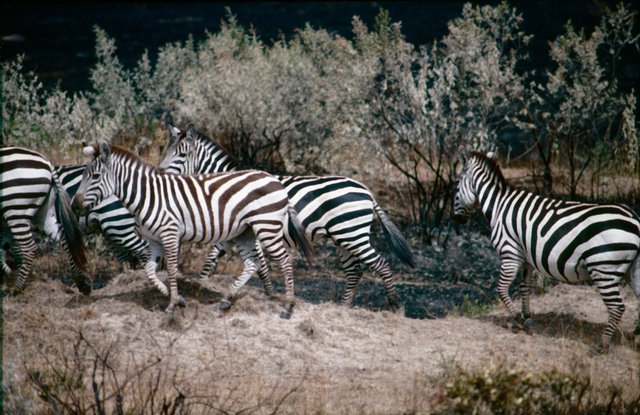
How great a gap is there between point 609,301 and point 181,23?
64.2ft

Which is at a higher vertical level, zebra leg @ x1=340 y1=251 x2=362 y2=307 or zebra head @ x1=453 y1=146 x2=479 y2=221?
zebra head @ x1=453 y1=146 x2=479 y2=221

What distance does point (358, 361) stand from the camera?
7.76 m

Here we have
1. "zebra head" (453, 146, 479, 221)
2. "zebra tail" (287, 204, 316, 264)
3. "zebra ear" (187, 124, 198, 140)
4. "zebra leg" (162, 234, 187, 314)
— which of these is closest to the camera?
"zebra leg" (162, 234, 187, 314)

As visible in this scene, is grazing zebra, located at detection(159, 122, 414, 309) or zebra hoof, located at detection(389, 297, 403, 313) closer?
grazing zebra, located at detection(159, 122, 414, 309)

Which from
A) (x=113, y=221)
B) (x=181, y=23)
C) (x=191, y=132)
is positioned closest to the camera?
(x=113, y=221)

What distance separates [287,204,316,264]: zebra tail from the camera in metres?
8.95

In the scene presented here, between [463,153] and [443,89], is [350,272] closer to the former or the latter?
[463,153]

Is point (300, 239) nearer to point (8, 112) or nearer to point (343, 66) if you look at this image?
point (343, 66)

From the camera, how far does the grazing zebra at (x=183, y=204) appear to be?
8.34 meters

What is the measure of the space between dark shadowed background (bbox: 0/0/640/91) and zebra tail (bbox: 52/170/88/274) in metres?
11.8

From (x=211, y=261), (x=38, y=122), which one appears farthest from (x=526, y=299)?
(x=38, y=122)

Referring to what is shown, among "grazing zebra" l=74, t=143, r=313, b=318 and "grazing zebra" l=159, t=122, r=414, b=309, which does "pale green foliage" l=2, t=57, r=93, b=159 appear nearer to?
"grazing zebra" l=74, t=143, r=313, b=318

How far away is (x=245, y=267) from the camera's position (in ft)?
28.5

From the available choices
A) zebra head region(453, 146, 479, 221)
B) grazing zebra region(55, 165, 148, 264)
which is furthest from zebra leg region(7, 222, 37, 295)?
zebra head region(453, 146, 479, 221)
